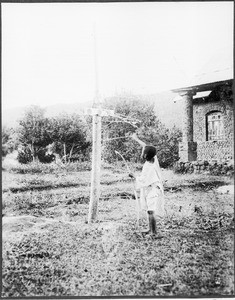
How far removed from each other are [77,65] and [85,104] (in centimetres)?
54

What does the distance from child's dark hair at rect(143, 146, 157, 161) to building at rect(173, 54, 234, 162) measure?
379 mm

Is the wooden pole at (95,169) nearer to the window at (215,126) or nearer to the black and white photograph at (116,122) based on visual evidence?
the black and white photograph at (116,122)

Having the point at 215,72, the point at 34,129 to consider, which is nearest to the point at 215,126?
the point at 215,72

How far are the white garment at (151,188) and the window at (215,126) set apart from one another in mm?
842

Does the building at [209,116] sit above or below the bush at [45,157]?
above

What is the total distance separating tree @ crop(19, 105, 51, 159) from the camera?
16.3 feet

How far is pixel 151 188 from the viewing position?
16.2 feet

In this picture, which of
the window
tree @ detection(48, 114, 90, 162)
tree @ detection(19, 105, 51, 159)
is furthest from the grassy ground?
the window

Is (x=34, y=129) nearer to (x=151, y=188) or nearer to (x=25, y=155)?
(x=25, y=155)

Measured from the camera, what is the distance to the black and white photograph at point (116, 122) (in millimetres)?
4883

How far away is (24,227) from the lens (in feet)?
15.9

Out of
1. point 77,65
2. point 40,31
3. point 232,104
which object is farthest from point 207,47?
point 40,31

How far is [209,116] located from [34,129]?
2.40 metres

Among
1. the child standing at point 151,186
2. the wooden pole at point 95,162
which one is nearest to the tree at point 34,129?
the wooden pole at point 95,162
